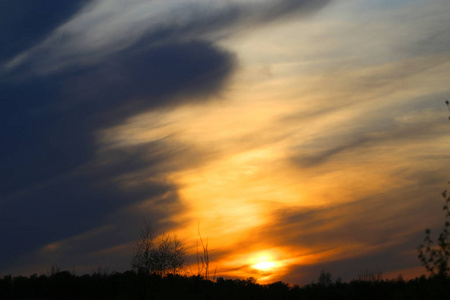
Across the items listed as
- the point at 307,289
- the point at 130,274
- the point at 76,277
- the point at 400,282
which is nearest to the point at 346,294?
the point at 307,289

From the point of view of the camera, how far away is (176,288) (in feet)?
71.4

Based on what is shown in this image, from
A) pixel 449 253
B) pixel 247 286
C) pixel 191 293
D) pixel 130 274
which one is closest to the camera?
pixel 449 253

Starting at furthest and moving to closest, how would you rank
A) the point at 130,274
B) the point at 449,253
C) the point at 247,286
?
the point at 130,274
the point at 247,286
the point at 449,253

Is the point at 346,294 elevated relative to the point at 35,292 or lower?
lower

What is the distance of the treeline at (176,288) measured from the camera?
2134 cm

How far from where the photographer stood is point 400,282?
24.9m

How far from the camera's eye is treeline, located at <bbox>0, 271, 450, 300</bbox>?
21.3m

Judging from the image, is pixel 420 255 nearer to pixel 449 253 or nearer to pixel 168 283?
pixel 449 253

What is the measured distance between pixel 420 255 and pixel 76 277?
1987 centimetres

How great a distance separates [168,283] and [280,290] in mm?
5009

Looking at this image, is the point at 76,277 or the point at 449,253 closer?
the point at 449,253

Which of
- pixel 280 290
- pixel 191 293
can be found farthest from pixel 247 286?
Answer: pixel 191 293

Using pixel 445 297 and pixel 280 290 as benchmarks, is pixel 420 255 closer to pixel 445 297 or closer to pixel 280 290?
pixel 445 297

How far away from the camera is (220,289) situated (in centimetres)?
2270
